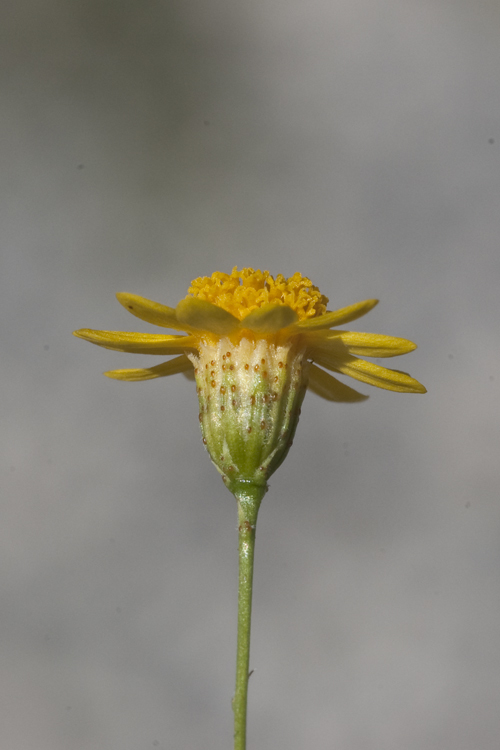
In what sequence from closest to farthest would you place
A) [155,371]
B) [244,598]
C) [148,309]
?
[244,598], [148,309], [155,371]

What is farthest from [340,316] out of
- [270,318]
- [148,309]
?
[148,309]

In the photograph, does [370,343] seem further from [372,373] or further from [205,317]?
[205,317]

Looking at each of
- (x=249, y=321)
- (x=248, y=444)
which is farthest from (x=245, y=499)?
(x=249, y=321)

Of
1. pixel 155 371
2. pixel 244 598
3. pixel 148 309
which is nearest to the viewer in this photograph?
pixel 244 598

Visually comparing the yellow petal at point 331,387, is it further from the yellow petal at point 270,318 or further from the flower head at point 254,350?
the yellow petal at point 270,318

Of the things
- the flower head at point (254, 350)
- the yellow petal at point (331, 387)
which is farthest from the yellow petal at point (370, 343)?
the yellow petal at point (331, 387)

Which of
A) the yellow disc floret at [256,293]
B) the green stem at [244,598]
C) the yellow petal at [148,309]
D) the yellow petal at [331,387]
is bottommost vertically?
the green stem at [244,598]

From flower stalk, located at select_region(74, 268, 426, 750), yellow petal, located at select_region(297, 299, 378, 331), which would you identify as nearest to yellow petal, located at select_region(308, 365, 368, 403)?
flower stalk, located at select_region(74, 268, 426, 750)

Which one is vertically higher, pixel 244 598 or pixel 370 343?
pixel 370 343

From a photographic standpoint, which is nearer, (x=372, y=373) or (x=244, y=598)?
(x=244, y=598)
